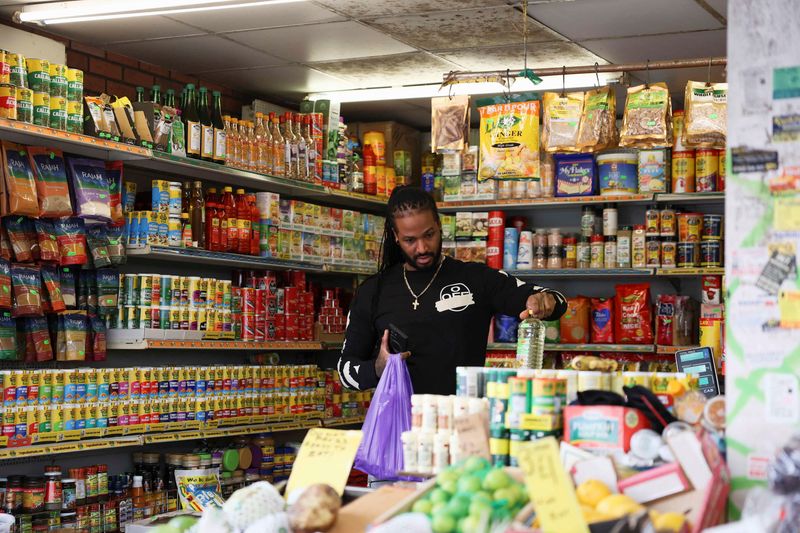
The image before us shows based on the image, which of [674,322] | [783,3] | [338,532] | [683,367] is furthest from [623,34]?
[338,532]

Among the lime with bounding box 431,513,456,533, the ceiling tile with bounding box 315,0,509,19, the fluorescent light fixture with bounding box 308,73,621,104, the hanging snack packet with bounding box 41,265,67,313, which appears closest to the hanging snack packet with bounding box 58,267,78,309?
the hanging snack packet with bounding box 41,265,67,313

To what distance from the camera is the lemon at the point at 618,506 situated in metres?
2.10

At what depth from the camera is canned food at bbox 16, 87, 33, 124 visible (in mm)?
5004

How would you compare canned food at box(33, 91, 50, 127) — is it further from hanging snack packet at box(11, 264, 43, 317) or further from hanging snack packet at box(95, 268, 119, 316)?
hanging snack packet at box(95, 268, 119, 316)

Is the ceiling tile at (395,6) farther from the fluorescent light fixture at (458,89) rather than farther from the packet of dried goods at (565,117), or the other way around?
the fluorescent light fixture at (458,89)

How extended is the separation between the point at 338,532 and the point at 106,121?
11.6 feet

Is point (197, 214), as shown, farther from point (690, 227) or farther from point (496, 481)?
point (496, 481)

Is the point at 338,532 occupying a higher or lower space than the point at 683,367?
lower

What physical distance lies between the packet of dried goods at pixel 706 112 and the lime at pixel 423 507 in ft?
10.8

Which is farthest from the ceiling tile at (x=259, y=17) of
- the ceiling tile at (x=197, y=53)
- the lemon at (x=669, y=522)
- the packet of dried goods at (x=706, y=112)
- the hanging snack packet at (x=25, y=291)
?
the lemon at (x=669, y=522)

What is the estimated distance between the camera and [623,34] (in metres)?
5.96

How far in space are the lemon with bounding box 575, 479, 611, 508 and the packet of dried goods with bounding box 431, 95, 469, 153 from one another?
3278 millimetres

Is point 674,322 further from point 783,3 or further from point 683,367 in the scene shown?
point 783,3

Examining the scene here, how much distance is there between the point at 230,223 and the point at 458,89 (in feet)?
5.67
